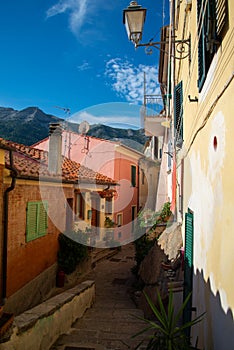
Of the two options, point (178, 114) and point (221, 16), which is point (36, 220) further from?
point (221, 16)

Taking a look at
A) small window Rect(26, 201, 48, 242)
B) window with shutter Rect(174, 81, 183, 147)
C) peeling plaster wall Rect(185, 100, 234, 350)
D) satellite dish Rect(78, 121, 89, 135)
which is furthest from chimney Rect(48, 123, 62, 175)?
peeling plaster wall Rect(185, 100, 234, 350)

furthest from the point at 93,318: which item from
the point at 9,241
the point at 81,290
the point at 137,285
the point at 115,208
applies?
the point at 115,208

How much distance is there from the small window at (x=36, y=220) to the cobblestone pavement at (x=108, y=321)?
272 cm

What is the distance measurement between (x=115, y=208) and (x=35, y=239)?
12.1 meters

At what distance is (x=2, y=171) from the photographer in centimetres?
636

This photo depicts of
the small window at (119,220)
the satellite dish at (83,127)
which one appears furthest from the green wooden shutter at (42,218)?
the small window at (119,220)

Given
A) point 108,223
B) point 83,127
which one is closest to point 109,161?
point 83,127

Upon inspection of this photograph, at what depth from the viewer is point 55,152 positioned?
1079 cm

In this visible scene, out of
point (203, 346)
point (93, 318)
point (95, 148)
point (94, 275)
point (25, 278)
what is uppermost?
point (95, 148)

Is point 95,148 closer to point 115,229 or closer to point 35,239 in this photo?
point 115,229

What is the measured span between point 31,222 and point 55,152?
3484 mm

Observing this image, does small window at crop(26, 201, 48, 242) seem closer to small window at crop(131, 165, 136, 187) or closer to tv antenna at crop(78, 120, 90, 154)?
tv antenna at crop(78, 120, 90, 154)

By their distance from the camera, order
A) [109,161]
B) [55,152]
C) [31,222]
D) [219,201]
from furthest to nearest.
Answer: [109,161]
[55,152]
[31,222]
[219,201]

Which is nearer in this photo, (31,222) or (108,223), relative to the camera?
(31,222)
